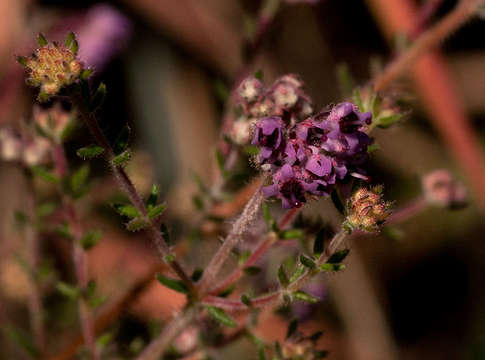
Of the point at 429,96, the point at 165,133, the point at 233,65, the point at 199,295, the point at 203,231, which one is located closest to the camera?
the point at 199,295

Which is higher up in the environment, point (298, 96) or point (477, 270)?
point (477, 270)

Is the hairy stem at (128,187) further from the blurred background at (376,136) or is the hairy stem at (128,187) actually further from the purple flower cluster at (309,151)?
the blurred background at (376,136)

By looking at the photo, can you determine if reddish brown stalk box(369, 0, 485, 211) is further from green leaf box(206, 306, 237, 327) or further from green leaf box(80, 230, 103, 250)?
green leaf box(206, 306, 237, 327)

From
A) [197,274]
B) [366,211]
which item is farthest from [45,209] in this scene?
[366,211]

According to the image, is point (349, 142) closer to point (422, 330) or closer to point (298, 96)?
point (298, 96)

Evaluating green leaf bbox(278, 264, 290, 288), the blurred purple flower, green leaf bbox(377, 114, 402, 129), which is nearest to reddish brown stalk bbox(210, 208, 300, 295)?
green leaf bbox(278, 264, 290, 288)

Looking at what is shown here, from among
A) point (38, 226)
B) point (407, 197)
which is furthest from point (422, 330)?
point (38, 226)
